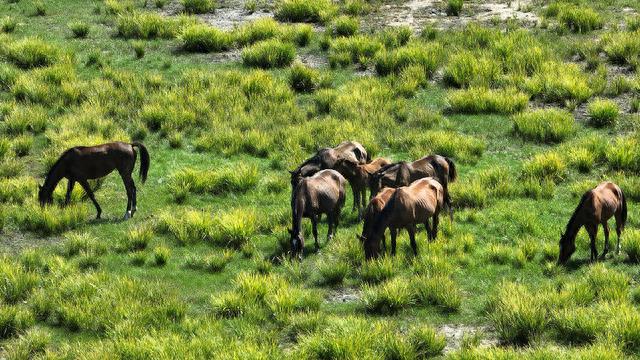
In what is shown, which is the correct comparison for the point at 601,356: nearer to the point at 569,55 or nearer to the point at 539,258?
the point at 539,258

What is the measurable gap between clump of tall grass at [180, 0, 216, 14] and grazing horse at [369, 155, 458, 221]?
1424cm

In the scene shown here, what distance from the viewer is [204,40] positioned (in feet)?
95.3

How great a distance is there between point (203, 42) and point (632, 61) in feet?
39.8

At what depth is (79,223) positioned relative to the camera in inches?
766

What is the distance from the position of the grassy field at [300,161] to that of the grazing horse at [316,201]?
0.47 m

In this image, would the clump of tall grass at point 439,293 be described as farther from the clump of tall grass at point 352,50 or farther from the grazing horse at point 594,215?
the clump of tall grass at point 352,50

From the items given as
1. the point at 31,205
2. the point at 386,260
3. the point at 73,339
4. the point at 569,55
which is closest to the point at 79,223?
the point at 31,205

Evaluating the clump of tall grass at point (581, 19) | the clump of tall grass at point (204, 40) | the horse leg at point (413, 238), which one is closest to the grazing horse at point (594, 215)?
the horse leg at point (413, 238)

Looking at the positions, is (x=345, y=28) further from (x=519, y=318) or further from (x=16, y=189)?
(x=519, y=318)

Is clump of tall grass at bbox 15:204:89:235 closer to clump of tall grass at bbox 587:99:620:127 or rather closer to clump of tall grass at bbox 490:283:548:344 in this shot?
clump of tall grass at bbox 490:283:548:344

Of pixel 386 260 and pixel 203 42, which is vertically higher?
pixel 203 42

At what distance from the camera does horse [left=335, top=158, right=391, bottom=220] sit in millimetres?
19781

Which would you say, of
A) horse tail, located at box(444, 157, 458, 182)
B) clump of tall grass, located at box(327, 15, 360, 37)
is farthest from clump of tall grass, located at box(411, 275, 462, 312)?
clump of tall grass, located at box(327, 15, 360, 37)

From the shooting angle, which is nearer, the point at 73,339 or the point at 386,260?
the point at 73,339
